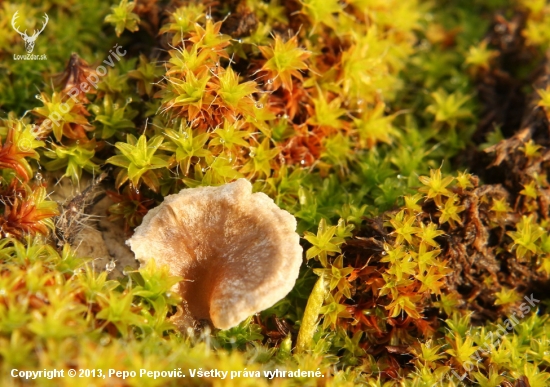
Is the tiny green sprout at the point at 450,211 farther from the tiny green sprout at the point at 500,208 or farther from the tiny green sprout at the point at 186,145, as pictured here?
the tiny green sprout at the point at 186,145

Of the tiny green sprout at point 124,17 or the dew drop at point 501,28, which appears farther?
the dew drop at point 501,28

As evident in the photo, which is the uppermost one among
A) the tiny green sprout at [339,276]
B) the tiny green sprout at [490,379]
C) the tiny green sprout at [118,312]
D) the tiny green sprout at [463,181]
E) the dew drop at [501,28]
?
the dew drop at [501,28]

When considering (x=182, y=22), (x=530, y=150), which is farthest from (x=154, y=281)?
(x=530, y=150)

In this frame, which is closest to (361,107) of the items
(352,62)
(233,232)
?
(352,62)

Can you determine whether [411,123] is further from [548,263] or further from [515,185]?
[548,263]

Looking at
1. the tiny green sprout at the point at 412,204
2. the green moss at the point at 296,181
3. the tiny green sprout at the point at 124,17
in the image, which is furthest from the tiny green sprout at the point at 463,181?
the tiny green sprout at the point at 124,17

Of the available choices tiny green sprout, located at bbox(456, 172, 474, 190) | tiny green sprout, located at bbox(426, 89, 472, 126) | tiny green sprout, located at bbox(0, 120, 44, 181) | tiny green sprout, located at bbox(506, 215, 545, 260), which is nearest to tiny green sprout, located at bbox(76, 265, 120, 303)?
tiny green sprout, located at bbox(0, 120, 44, 181)

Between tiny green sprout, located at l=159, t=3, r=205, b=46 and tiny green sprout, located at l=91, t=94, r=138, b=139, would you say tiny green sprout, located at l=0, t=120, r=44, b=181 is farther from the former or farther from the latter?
tiny green sprout, located at l=159, t=3, r=205, b=46
